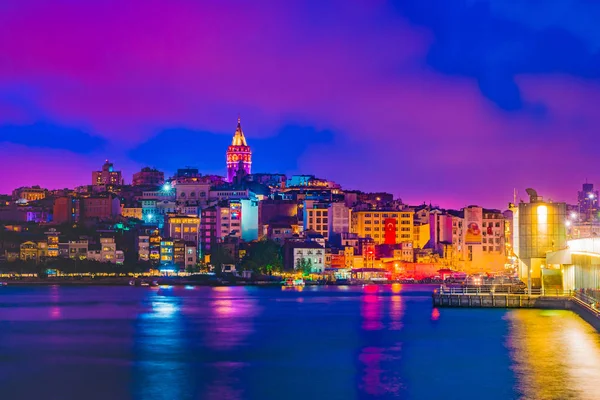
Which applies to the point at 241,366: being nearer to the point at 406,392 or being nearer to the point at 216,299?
the point at 406,392

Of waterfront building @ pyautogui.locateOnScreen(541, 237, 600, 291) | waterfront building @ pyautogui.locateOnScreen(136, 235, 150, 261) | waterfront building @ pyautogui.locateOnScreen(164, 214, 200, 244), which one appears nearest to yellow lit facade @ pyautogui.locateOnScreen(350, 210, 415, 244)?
waterfront building @ pyautogui.locateOnScreen(164, 214, 200, 244)

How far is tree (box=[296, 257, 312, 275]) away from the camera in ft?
416

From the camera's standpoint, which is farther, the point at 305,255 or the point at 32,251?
the point at 32,251

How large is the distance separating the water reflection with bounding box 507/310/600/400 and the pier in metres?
2.08

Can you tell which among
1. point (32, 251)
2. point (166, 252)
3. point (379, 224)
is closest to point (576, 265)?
point (166, 252)

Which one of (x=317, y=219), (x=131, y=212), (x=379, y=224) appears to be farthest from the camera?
(x=131, y=212)

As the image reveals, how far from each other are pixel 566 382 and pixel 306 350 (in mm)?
13887

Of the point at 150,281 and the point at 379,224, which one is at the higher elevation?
the point at 379,224

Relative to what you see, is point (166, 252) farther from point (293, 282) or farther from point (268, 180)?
point (268, 180)

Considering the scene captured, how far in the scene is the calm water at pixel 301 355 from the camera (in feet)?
103

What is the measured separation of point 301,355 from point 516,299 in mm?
21503

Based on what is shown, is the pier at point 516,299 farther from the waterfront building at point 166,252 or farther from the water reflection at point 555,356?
the waterfront building at point 166,252

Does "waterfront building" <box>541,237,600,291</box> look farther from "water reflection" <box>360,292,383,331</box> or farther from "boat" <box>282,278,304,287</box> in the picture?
"boat" <box>282,278,304,287</box>

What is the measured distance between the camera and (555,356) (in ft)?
122
